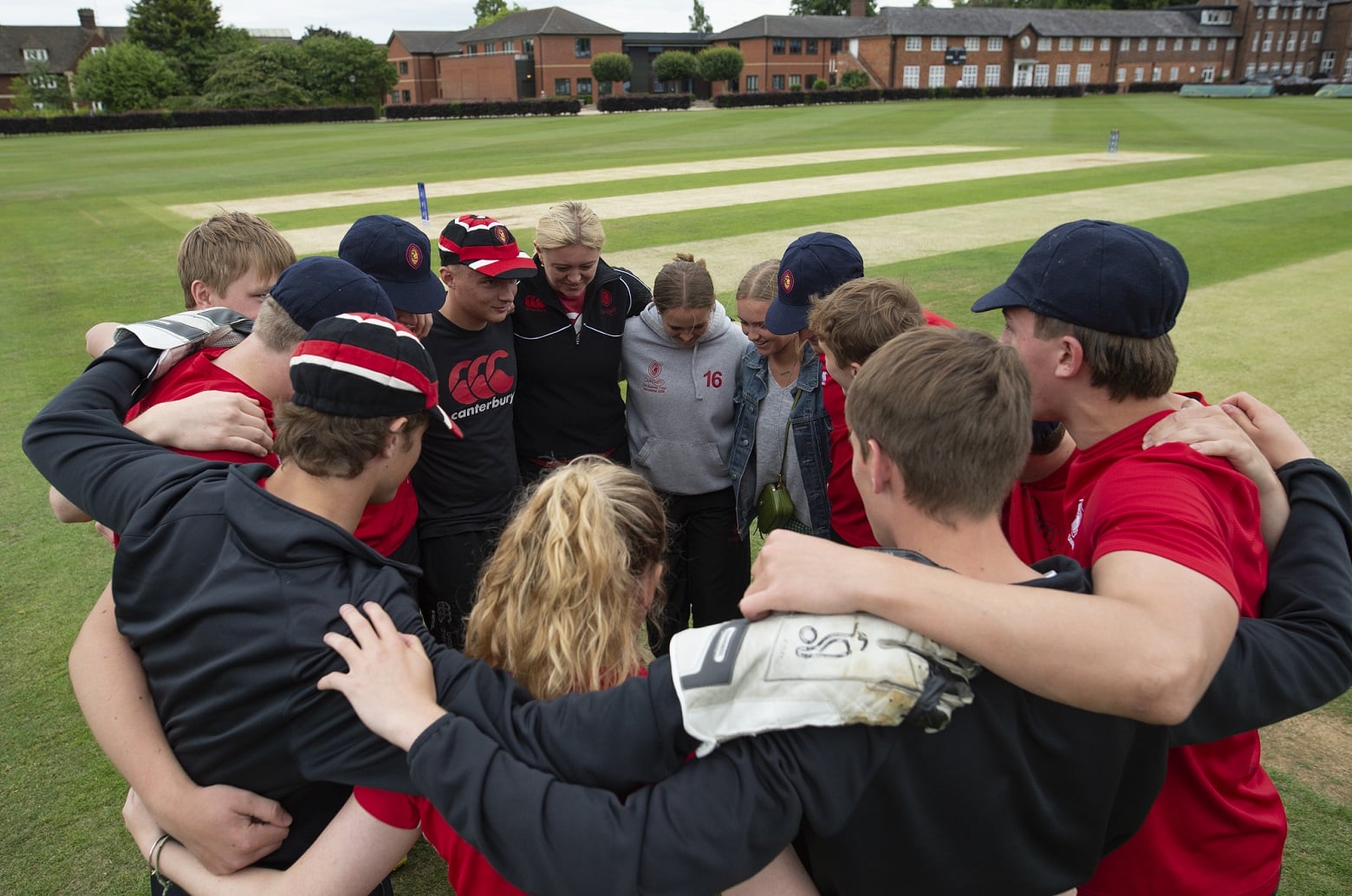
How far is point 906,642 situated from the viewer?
1542 mm

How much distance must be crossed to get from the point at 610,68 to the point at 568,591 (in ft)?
280

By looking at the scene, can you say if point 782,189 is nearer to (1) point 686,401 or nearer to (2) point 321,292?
(1) point 686,401

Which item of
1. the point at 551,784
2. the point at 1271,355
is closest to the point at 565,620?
the point at 551,784

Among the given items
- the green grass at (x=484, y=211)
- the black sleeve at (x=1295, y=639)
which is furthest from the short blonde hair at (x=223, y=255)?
the black sleeve at (x=1295, y=639)

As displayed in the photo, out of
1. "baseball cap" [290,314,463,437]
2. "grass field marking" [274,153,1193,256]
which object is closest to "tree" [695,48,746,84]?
"grass field marking" [274,153,1193,256]

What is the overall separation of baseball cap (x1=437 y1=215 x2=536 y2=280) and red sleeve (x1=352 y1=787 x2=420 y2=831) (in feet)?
8.54

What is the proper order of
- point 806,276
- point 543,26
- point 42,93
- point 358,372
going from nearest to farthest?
point 358,372, point 806,276, point 42,93, point 543,26

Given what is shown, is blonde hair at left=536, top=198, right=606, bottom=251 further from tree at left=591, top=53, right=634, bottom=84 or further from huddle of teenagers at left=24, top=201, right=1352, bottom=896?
tree at left=591, top=53, right=634, bottom=84

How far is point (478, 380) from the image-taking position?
4.20 meters

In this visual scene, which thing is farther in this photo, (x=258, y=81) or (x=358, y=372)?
(x=258, y=81)

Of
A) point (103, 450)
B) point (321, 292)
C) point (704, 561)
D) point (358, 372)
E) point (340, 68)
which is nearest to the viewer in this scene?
point (358, 372)

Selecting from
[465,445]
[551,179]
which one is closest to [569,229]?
[465,445]

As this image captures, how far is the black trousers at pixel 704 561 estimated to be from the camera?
460 cm

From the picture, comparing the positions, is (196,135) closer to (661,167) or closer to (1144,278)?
(661,167)
